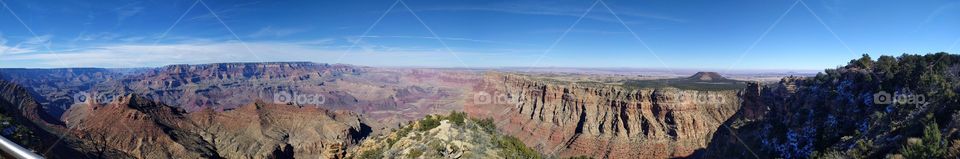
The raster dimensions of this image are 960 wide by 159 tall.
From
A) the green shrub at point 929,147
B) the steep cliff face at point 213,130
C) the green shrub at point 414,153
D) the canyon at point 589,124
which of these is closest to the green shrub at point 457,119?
the canyon at point 589,124

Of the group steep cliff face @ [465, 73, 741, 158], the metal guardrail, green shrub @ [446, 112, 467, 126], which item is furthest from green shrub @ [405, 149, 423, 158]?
steep cliff face @ [465, 73, 741, 158]

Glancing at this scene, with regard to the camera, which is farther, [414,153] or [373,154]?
[373,154]

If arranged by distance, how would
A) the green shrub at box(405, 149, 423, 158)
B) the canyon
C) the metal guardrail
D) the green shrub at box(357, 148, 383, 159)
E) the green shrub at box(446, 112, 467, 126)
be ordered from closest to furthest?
the metal guardrail, the green shrub at box(405, 149, 423, 158), the green shrub at box(357, 148, 383, 159), the canyon, the green shrub at box(446, 112, 467, 126)

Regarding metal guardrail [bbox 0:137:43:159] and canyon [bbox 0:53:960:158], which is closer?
metal guardrail [bbox 0:137:43:159]

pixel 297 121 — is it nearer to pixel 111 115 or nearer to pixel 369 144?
pixel 111 115

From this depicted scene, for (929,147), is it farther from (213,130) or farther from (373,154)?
(213,130)

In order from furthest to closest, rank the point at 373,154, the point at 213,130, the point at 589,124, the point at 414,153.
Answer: the point at 213,130, the point at 589,124, the point at 373,154, the point at 414,153

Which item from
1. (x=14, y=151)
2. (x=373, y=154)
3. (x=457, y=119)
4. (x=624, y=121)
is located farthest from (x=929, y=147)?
(x=624, y=121)

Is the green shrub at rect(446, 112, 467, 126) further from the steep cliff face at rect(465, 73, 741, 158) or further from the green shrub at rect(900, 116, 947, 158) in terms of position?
the steep cliff face at rect(465, 73, 741, 158)

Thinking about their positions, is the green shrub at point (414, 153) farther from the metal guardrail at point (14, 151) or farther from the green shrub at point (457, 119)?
the metal guardrail at point (14, 151)
